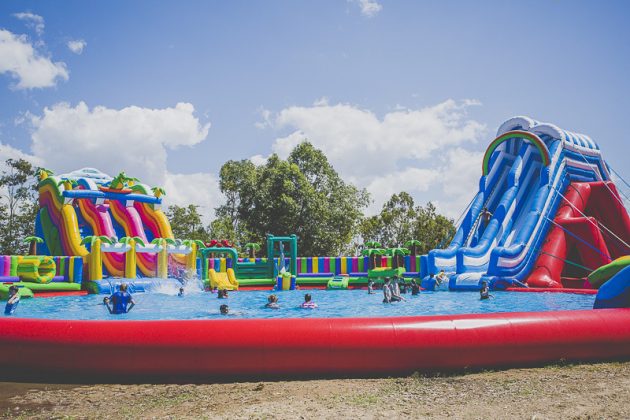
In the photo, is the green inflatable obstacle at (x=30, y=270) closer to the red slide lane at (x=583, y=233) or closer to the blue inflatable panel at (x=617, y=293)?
the red slide lane at (x=583, y=233)

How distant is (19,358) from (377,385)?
3848 mm

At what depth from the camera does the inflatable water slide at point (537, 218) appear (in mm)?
16266

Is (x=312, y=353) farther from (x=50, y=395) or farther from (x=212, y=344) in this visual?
(x=50, y=395)

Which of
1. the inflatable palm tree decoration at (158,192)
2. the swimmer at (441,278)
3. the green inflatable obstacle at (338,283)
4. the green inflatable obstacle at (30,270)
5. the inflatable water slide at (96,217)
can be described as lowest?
the green inflatable obstacle at (338,283)

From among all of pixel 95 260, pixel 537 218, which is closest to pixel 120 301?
pixel 95 260

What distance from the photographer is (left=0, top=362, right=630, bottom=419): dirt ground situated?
13.7ft

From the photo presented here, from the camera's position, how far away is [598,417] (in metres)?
3.89

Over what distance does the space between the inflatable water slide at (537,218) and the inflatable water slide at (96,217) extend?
1130 centimetres

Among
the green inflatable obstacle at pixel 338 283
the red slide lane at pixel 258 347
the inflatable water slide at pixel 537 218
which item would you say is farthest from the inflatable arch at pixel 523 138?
the red slide lane at pixel 258 347

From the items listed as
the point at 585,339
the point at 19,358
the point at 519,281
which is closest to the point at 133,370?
the point at 19,358

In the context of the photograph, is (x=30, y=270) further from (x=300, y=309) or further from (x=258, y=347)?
(x=258, y=347)

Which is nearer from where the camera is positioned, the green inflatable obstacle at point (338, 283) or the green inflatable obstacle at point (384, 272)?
the green inflatable obstacle at point (384, 272)

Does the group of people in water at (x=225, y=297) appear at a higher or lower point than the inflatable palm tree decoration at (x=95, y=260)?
lower

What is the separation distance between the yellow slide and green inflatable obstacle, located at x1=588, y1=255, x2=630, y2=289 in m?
14.0
